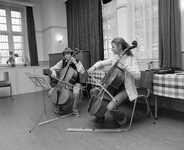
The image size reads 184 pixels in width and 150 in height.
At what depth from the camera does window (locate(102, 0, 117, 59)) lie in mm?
3748

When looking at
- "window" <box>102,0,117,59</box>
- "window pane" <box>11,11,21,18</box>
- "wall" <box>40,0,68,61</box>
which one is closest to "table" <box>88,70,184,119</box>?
"window" <box>102,0,117,59</box>

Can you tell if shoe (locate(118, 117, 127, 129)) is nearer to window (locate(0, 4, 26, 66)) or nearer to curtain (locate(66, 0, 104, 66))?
curtain (locate(66, 0, 104, 66))

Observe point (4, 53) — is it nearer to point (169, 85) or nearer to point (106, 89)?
point (106, 89)

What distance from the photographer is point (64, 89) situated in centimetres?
246

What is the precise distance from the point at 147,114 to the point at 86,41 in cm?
263

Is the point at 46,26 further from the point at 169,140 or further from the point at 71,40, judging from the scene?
the point at 169,140

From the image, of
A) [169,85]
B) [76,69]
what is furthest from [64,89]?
[169,85]

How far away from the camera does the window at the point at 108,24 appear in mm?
3748

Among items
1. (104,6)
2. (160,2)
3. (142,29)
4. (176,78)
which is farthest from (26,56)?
(176,78)

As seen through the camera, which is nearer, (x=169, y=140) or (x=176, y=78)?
(x=169, y=140)

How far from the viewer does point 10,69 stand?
4754 millimetres

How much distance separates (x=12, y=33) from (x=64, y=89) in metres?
3.98

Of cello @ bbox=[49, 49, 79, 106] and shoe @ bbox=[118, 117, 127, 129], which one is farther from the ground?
cello @ bbox=[49, 49, 79, 106]

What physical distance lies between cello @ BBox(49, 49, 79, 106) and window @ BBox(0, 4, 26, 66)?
11.2 ft
